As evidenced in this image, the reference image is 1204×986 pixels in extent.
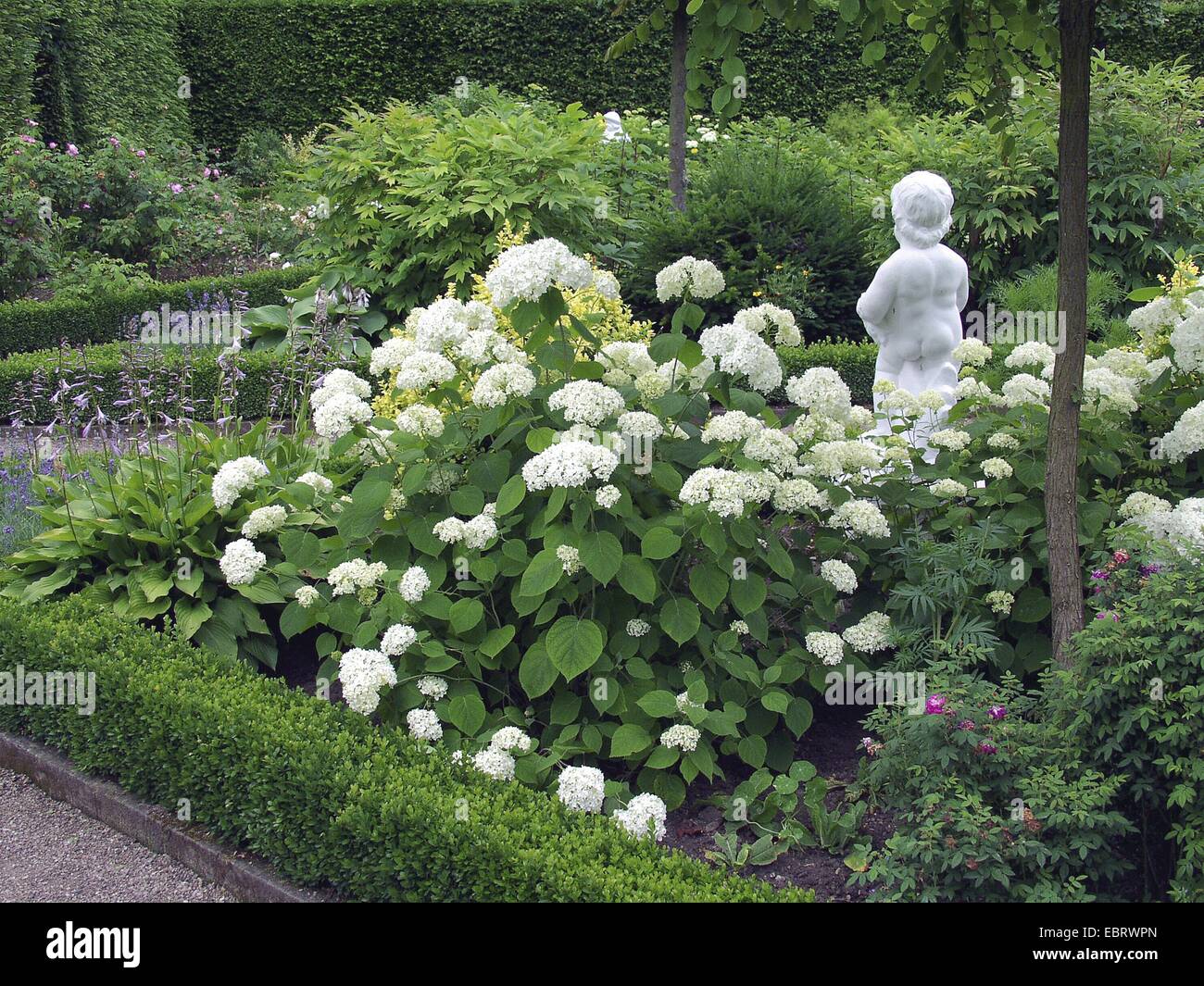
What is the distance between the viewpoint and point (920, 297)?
570cm

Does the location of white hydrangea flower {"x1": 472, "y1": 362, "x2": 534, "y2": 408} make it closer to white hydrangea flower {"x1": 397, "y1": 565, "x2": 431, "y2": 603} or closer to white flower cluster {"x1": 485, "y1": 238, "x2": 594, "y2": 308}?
white flower cluster {"x1": 485, "y1": 238, "x2": 594, "y2": 308}

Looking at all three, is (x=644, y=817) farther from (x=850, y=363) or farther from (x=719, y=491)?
(x=850, y=363)

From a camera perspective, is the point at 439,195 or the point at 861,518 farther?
the point at 439,195

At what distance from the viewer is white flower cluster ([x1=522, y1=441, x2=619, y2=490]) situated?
3412mm

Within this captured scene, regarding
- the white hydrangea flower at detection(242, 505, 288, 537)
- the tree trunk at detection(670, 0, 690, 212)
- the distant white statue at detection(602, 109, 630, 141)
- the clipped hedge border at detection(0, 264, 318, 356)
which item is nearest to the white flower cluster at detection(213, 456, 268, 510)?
the white hydrangea flower at detection(242, 505, 288, 537)

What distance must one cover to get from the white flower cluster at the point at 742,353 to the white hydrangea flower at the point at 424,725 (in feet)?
4.68

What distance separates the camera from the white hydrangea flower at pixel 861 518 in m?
3.89

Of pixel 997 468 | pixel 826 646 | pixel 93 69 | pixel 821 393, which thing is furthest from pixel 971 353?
pixel 93 69

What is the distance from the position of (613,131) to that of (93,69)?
22.0 ft

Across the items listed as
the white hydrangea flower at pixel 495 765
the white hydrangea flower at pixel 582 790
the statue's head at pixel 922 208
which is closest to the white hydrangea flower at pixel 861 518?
the white hydrangea flower at pixel 582 790

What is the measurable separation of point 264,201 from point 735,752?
428 inches

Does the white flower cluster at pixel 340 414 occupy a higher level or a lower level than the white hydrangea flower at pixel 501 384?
lower

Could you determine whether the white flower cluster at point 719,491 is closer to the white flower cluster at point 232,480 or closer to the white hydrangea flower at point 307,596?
the white hydrangea flower at point 307,596

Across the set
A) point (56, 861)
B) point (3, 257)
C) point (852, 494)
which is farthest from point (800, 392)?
point (3, 257)
